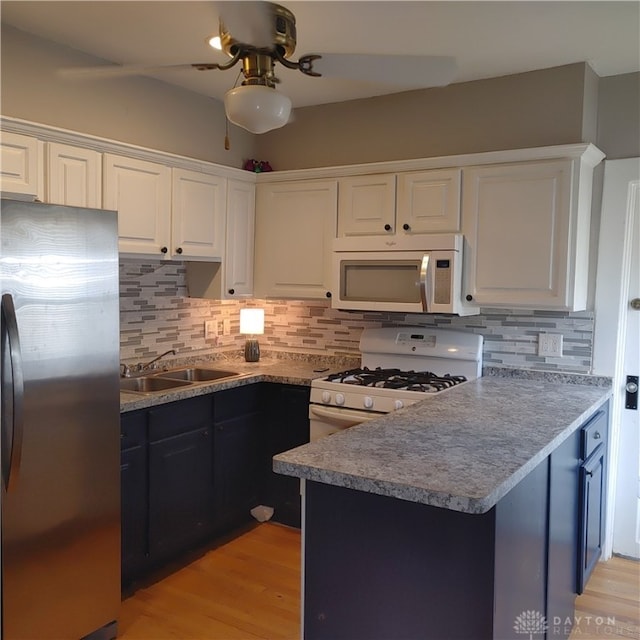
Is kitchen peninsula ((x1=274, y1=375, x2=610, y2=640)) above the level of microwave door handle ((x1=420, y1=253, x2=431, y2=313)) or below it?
below

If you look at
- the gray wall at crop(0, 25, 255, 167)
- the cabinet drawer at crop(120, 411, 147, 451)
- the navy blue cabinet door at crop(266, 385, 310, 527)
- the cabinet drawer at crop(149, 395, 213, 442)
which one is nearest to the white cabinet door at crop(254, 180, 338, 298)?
the gray wall at crop(0, 25, 255, 167)

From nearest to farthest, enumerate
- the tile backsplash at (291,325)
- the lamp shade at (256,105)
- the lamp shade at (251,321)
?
the lamp shade at (256,105) < the tile backsplash at (291,325) < the lamp shade at (251,321)

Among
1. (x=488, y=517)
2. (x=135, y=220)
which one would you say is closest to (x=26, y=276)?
(x=135, y=220)

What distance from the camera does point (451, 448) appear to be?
75.5 inches

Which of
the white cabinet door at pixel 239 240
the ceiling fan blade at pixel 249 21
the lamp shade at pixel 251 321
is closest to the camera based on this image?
the ceiling fan blade at pixel 249 21

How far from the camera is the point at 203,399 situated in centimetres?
308

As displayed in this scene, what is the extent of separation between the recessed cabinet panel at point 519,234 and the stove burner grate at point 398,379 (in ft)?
1.52

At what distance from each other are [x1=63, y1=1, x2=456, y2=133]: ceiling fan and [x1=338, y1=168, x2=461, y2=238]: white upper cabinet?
4.00ft

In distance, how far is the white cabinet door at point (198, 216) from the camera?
323 cm

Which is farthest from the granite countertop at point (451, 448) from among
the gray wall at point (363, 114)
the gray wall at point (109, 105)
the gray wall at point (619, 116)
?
the gray wall at point (109, 105)

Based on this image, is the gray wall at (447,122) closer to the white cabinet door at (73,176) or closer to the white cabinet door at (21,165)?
the white cabinet door at (73,176)

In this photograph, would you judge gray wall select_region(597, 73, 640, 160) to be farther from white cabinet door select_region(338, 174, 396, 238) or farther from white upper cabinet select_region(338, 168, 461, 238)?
white cabinet door select_region(338, 174, 396, 238)

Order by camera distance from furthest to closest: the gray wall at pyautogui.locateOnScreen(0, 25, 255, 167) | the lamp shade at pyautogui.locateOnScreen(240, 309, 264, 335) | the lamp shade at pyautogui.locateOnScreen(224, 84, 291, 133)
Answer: the lamp shade at pyautogui.locateOnScreen(240, 309, 264, 335), the gray wall at pyautogui.locateOnScreen(0, 25, 255, 167), the lamp shade at pyautogui.locateOnScreen(224, 84, 291, 133)

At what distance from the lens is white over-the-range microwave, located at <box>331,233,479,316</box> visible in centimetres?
309
